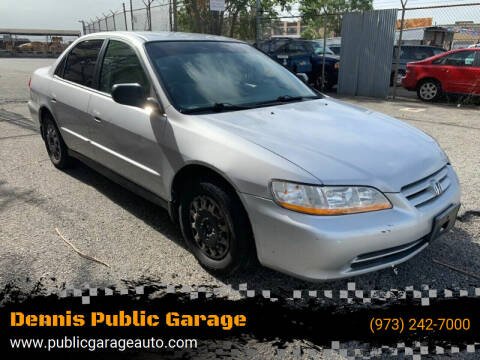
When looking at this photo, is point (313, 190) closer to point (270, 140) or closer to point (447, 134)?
point (270, 140)

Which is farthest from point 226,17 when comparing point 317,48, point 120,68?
point 120,68

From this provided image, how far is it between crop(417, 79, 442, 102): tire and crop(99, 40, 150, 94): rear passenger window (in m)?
9.75

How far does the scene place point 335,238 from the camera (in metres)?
2.13

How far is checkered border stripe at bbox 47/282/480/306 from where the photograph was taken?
2.65m

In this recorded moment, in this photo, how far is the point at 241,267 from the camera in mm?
2625

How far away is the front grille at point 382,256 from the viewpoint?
7.36 feet

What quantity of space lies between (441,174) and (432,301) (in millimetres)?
839

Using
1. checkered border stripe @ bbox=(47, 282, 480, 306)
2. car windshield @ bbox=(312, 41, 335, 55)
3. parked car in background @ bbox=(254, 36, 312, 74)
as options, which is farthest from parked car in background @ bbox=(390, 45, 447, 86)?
checkered border stripe @ bbox=(47, 282, 480, 306)

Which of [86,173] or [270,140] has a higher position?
[270,140]

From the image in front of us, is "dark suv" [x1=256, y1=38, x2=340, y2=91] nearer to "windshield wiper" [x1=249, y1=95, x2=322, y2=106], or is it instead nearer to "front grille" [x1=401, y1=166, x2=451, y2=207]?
"windshield wiper" [x1=249, y1=95, x2=322, y2=106]

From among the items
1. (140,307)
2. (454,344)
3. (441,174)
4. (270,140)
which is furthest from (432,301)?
(140,307)

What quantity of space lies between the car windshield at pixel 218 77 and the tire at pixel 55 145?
201 cm

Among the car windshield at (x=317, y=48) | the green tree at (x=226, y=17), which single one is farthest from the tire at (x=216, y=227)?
the green tree at (x=226, y=17)

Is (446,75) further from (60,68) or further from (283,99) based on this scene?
(60,68)
